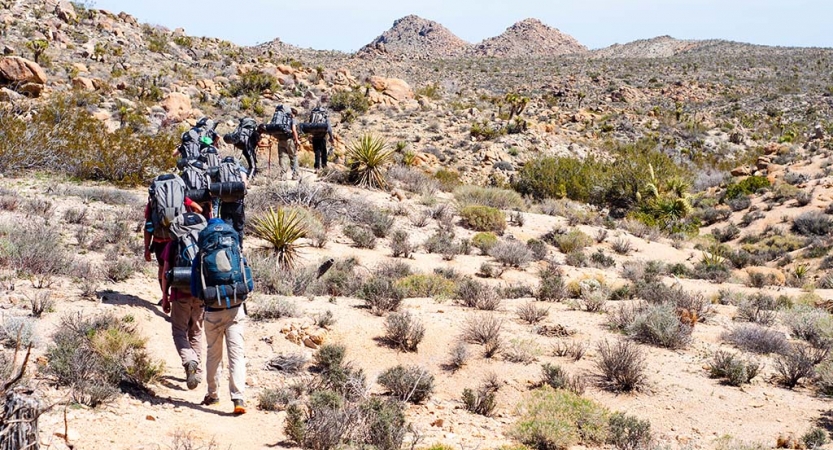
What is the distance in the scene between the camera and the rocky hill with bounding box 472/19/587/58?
3538 inches

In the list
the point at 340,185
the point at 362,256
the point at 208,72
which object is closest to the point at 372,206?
Answer: the point at 340,185

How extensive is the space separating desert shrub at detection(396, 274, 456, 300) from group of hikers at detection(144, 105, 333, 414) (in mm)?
3657

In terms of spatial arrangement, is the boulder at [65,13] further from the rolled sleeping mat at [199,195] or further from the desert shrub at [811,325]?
the desert shrub at [811,325]

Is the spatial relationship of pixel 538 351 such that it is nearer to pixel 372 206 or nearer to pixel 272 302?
pixel 272 302

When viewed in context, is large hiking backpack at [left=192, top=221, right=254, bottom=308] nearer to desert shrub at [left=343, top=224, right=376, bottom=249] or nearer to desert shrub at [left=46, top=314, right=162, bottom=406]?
desert shrub at [left=46, top=314, right=162, bottom=406]

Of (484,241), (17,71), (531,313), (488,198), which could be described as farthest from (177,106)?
(531,313)

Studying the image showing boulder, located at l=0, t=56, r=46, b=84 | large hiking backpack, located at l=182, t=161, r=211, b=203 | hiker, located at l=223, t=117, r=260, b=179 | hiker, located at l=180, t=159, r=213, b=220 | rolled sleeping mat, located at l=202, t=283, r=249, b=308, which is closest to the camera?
rolled sleeping mat, located at l=202, t=283, r=249, b=308

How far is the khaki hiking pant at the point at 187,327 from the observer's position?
19.7ft

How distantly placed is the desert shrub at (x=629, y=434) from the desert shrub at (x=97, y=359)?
14.7 feet

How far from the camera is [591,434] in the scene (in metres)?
6.16

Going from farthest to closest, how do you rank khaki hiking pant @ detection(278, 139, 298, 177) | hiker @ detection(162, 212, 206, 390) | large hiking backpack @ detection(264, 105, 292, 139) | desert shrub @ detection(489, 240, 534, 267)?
khaki hiking pant @ detection(278, 139, 298, 177)
large hiking backpack @ detection(264, 105, 292, 139)
desert shrub @ detection(489, 240, 534, 267)
hiker @ detection(162, 212, 206, 390)

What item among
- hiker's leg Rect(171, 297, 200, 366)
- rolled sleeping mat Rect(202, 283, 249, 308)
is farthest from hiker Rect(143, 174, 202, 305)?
rolled sleeping mat Rect(202, 283, 249, 308)

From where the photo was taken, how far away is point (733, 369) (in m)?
7.59

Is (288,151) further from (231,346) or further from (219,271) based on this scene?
(219,271)
